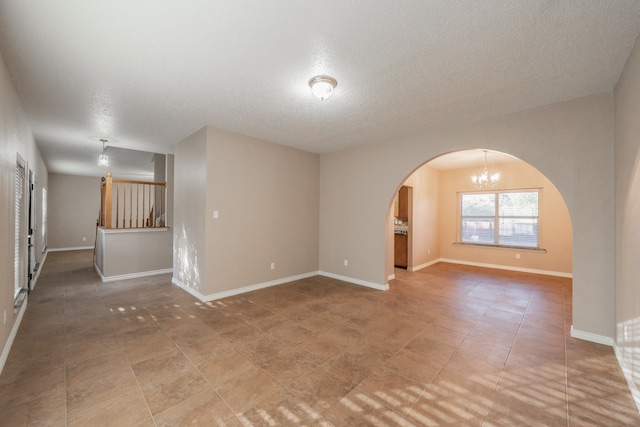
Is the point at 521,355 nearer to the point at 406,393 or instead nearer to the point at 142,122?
the point at 406,393

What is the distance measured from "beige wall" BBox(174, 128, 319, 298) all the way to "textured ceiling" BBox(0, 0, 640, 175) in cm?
83

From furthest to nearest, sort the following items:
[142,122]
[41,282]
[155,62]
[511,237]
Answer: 1. [511,237]
2. [41,282]
3. [142,122]
4. [155,62]

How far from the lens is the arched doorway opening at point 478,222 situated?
6.05 m

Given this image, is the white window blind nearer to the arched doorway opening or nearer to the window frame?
the arched doorway opening

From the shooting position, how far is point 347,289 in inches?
187

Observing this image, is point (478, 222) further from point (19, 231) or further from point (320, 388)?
point (19, 231)

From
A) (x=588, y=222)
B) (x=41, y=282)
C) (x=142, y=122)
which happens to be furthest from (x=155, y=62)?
(x=41, y=282)

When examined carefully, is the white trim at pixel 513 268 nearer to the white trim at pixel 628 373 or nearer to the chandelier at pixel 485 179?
the chandelier at pixel 485 179

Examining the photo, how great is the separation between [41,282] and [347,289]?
230 inches

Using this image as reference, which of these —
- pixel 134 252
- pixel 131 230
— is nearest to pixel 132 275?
pixel 134 252

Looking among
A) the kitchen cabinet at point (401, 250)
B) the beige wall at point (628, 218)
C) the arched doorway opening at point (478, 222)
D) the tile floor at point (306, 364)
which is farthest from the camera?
the kitchen cabinet at point (401, 250)

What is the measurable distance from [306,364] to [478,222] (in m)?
6.71

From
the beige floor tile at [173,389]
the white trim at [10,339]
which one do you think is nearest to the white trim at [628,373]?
the beige floor tile at [173,389]

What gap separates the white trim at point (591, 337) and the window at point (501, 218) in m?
4.16
